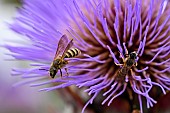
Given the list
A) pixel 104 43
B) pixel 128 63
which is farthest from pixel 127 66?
pixel 104 43

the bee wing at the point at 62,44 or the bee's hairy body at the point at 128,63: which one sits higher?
the bee wing at the point at 62,44

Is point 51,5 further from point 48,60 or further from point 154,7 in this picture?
point 154,7

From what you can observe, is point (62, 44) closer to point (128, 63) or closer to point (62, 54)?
point (62, 54)

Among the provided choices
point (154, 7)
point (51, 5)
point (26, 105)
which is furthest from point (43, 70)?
point (26, 105)

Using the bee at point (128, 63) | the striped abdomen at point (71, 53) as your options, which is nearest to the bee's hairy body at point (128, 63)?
the bee at point (128, 63)

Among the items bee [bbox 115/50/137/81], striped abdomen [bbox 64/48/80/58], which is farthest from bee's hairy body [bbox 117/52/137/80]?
striped abdomen [bbox 64/48/80/58]

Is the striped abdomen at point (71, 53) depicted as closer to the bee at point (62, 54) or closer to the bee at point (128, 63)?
the bee at point (62, 54)
